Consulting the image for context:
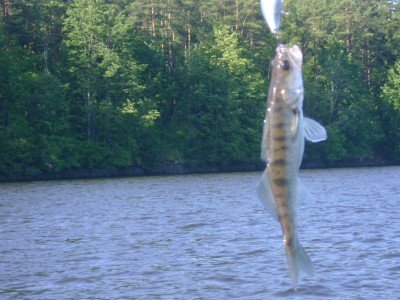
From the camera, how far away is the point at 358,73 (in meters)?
76.1

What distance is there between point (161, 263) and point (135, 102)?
4899 cm

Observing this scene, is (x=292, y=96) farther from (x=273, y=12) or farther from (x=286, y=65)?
(x=273, y=12)

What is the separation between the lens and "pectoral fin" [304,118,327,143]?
2094mm

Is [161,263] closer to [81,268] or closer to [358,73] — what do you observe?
[81,268]

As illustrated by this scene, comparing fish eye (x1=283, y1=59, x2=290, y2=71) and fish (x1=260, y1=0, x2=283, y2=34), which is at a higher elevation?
fish (x1=260, y1=0, x2=283, y2=34)

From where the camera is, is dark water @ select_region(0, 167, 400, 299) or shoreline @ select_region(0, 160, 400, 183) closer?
dark water @ select_region(0, 167, 400, 299)

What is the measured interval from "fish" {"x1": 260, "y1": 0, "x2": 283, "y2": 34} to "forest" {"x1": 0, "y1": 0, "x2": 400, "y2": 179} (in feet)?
183

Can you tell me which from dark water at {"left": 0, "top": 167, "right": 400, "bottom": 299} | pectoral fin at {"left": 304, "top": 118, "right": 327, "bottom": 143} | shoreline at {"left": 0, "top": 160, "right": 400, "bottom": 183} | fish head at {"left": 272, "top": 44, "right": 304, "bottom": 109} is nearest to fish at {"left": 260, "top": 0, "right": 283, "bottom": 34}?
fish head at {"left": 272, "top": 44, "right": 304, "bottom": 109}

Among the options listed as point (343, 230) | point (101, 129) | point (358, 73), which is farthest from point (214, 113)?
point (343, 230)

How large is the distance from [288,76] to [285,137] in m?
0.16

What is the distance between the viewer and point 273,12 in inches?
80.4

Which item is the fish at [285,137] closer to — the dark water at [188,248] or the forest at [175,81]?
the dark water at [188,248]

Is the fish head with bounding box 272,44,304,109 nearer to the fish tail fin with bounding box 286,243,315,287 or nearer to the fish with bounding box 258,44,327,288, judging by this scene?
the fish with bounding box 258,44,327,288

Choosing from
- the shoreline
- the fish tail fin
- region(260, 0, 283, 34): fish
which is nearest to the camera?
region(260, 0, 283, 34): fish
